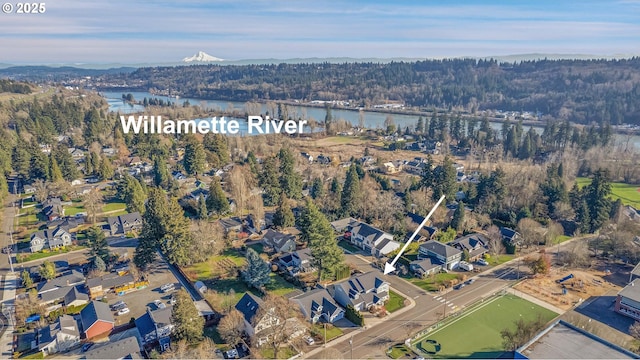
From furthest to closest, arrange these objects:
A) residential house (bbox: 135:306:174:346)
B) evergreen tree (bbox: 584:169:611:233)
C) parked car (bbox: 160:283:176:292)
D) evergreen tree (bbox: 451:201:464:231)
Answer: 1. evergreen tree (bbox: 451:201:464:231)
2. evergreen tree (bbox: 584:169:611:233)
3. parked car (bbox: 160:283:176:292)
4. residential house (bbox: 135:306:174:346)

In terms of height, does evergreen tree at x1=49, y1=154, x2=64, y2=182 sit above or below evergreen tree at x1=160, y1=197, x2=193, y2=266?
above

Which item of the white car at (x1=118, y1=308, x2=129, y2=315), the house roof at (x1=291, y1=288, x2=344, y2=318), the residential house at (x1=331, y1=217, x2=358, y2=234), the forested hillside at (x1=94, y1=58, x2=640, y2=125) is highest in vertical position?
the forested hillside at (x1=94, y1=58, x2=640, y2=125)

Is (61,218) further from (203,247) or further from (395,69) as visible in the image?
(395,69)

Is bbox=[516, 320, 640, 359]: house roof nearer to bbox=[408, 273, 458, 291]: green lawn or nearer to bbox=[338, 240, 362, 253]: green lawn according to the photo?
bbox=[408, 273, 458, 291]: green lawn

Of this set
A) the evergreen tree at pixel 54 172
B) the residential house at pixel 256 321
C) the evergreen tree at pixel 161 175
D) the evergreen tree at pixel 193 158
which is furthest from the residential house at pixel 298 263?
the evergreen tree at pixel 54 172

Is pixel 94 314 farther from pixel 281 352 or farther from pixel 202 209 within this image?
pixel 202 209

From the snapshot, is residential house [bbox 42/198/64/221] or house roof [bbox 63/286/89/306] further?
residential house [bbox 42/198/64/221]

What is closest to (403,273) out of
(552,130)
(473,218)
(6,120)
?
(473,218)

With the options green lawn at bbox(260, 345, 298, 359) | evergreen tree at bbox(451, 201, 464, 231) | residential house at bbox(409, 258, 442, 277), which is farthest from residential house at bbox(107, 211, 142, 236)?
evergreen tree at bbox(451, 201, 464, 231)
